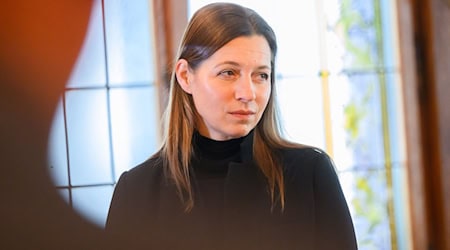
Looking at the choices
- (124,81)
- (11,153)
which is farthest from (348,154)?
(11,153)

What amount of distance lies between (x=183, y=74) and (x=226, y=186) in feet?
0.49

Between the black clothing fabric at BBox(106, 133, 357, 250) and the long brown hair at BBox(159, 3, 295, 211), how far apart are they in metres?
0.01

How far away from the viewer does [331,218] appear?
65cm

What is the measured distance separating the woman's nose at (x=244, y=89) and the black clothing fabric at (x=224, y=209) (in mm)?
56

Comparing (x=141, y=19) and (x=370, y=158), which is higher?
(x=141, y=19)

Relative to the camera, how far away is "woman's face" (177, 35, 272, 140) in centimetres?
60

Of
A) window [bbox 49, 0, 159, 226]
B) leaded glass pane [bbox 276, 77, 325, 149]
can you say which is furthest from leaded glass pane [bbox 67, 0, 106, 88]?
leaded glass pane [bbox 276, 77, 325, 149]

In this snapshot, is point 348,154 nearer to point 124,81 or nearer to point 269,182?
point 269,182

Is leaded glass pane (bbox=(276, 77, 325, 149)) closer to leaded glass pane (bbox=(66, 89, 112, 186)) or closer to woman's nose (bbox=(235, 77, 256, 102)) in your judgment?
woman's nose (bbox=(235, 77, 256, 102))

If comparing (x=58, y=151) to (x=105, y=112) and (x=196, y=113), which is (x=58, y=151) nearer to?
(x=105, y=112)

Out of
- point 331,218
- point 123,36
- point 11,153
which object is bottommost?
point 331,218

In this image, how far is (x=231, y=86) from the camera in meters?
0.61

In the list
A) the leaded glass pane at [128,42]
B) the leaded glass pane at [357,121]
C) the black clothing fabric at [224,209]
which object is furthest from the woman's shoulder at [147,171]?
the leaded glass pane at [357,121]

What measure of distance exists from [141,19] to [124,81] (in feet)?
0.27
